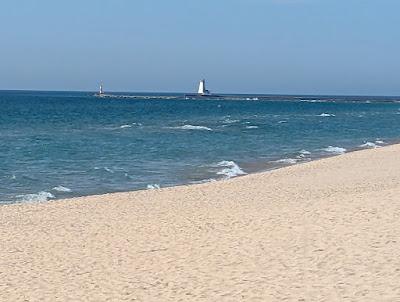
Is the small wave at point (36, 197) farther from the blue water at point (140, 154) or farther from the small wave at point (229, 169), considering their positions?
the small wave at point (229, 169)

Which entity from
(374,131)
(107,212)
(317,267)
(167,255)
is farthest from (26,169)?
(374,131)

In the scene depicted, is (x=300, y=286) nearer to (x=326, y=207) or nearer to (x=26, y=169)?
(x=326, y=207)

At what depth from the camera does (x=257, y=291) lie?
28.1 ft

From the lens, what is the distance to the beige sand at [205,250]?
28.7 ft

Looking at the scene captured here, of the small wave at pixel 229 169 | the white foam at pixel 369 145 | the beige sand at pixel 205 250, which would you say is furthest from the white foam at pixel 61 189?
the white foam at pixel 369 145

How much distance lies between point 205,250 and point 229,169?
16650 millimetres

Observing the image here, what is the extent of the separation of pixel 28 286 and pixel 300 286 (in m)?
3.50

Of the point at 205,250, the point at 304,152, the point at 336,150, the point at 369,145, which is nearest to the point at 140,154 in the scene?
the point at 304,152

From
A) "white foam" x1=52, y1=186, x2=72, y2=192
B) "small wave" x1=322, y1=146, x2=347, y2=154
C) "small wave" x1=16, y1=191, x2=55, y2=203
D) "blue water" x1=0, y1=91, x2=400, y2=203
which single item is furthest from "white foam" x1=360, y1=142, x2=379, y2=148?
"small wave" x1=16, y1=191, x2=55, y2=203

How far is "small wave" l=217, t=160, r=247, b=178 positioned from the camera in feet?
84.8

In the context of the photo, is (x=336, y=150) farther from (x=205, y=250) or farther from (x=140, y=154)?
(x=205, y=250)

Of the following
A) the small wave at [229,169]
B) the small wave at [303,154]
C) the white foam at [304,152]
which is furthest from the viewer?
the white foam at [304,152]

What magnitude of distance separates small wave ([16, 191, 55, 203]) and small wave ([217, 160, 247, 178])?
262 inches

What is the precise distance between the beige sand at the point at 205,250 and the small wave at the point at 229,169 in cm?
818
